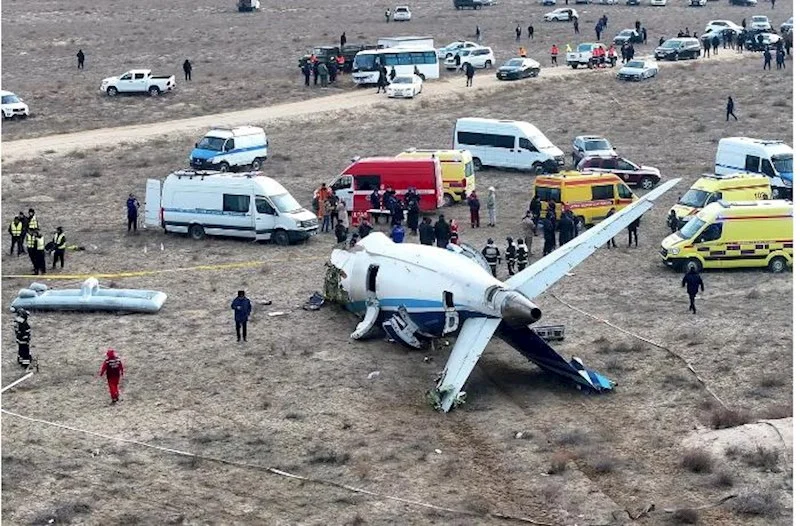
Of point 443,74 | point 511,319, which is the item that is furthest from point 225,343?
point 443,74

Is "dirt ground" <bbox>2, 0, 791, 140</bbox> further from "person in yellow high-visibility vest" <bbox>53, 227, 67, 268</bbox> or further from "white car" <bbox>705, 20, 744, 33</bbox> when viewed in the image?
"person in yellow high-visibility vest" <bbox>53, 227, 67, 268</bbox>

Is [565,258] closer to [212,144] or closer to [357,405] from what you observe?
[357,405]

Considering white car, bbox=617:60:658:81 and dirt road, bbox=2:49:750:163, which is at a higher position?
white car, bbox=617:60:658:81

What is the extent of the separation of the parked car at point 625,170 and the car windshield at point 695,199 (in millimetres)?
6383

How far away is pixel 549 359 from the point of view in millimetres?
29500

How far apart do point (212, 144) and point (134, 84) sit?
1717 cm

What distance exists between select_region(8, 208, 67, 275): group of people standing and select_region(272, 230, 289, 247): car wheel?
6114 mm

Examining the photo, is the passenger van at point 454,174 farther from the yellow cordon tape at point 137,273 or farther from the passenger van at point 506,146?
the yellow cordon tape at point 137,273

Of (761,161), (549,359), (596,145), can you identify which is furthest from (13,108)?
(549,359)

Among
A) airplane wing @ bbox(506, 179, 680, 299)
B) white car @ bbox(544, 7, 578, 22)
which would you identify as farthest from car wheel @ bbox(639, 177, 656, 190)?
white car @ bbox(544, 7, 578, 22)

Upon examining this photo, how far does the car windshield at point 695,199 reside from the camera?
143ft

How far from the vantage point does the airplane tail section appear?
94.9ft

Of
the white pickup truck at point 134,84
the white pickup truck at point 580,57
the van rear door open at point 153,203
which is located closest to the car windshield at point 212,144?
the van rear door open at point 153,203

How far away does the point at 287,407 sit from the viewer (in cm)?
2834
